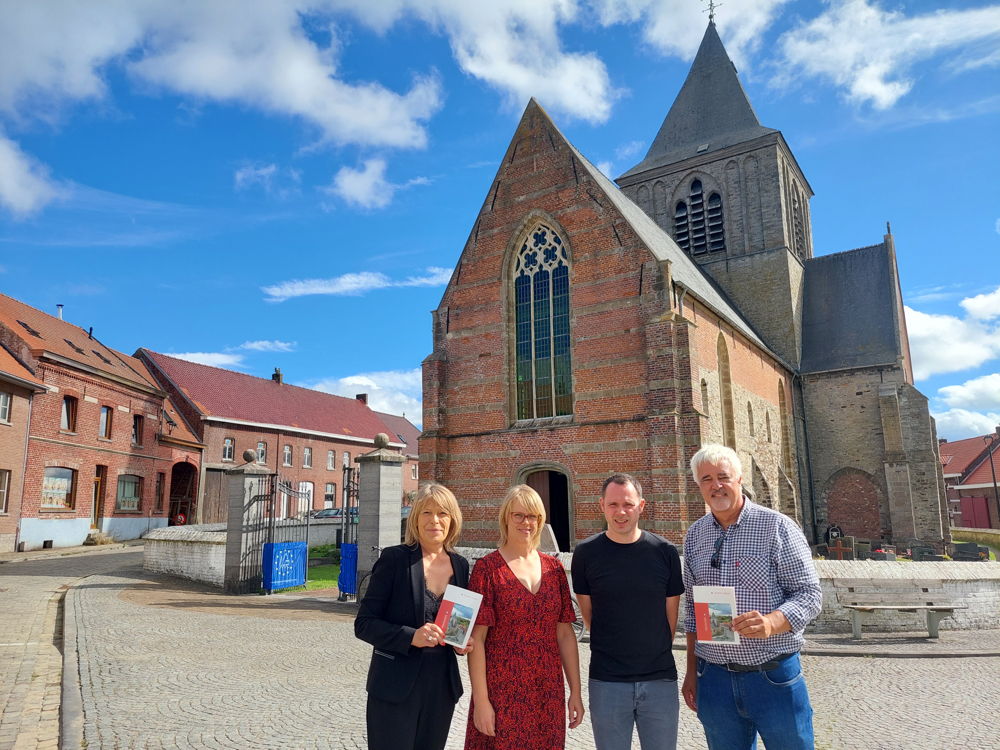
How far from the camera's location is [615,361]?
16297 millimetres

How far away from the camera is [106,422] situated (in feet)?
89.4

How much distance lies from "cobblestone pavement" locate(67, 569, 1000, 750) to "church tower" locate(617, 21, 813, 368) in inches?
847

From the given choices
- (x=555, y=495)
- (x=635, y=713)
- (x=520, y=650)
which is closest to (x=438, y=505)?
(x=520, y=650)

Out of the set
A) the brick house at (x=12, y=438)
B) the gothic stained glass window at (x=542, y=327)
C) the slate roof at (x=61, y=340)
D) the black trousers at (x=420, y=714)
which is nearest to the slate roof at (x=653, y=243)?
the gothic stained glass window at (x=542, y=327)

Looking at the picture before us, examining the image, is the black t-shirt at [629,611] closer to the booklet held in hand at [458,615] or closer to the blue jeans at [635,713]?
the blue jeans at [635,713]

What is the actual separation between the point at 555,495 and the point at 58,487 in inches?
737

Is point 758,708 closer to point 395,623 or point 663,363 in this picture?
point 395,623

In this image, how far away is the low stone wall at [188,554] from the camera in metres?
14.9

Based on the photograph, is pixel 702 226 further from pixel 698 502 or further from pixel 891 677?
pixel 891 677

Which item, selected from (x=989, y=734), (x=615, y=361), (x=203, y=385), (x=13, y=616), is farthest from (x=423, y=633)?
(x=203, y=385)

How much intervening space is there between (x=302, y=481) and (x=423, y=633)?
38495 mm

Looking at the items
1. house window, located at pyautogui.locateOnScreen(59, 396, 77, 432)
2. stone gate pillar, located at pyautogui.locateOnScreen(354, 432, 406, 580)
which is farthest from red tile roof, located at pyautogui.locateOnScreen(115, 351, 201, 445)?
stone gate pillar, located at pyautogui.locateOnScreen(354, 432, 406, 580)

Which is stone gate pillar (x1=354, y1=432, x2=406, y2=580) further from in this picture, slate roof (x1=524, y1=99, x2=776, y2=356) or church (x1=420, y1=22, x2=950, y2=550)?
slate roof (x1=524, y1=99, x2=776, y2=356)

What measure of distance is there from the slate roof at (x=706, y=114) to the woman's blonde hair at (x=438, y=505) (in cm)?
2952
